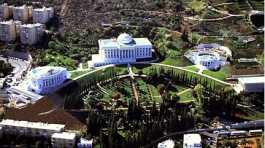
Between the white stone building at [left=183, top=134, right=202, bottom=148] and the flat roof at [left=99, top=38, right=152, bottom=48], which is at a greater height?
the flat roof at [left=99, top=38, right=152, bottom=48]

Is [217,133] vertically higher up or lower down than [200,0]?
lower down

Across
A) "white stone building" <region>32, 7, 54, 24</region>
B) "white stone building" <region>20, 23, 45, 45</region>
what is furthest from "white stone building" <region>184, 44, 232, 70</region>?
"white stone building" <region>32, 7, 54, 24</region>

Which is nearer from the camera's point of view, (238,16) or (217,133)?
(217,133)

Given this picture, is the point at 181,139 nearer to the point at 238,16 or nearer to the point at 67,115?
the point at 67,115

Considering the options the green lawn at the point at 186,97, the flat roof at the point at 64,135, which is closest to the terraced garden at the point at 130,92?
the green lawn at the point at 186,97

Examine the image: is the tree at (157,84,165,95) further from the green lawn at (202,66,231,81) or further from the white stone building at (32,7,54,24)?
the white stone building at (32,7,54,24)

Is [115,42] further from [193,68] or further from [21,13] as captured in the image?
[21,13]

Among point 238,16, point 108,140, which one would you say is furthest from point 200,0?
point 108,140
